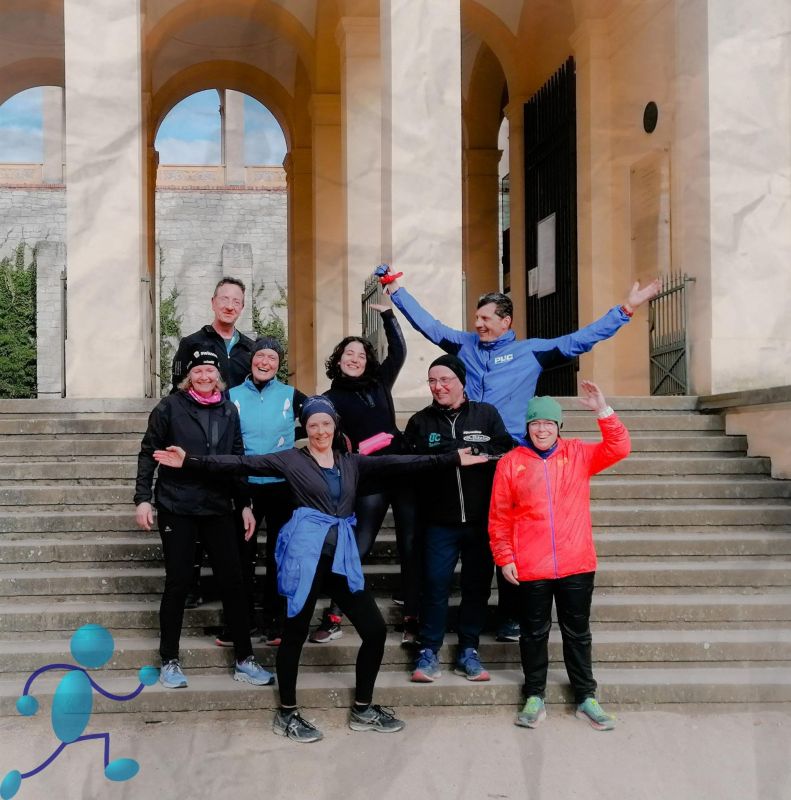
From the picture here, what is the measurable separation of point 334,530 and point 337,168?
10.1 metres

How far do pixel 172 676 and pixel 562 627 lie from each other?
1.77 meters

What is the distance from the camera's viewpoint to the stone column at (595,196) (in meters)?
11.1

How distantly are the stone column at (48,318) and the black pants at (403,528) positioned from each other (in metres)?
22.5

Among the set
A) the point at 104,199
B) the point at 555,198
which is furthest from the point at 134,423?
the point at 555,198

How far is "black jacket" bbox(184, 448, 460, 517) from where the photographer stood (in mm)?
4301

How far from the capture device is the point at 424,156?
8.49m

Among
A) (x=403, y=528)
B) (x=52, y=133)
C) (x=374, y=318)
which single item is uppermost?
(x=52, y=133)

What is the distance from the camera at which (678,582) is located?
219 inches

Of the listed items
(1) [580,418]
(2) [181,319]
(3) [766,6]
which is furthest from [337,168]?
(2) [181,319]

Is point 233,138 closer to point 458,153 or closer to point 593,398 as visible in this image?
point 458,153

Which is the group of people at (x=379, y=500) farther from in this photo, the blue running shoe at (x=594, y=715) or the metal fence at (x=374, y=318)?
the metal fence at (x=374, y=318)

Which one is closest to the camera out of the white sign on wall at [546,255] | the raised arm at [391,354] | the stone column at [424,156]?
the raised arm at [391,354]

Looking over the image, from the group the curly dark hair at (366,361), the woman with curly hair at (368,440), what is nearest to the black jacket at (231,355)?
the curly dark hair at (366,361)

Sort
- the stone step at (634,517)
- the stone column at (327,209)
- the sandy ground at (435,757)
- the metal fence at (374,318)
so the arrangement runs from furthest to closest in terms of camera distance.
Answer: the stone column at (327,209) → the metal fence at (374,318) → the stone step at (634,517) → the sandy ground at (435,757)
